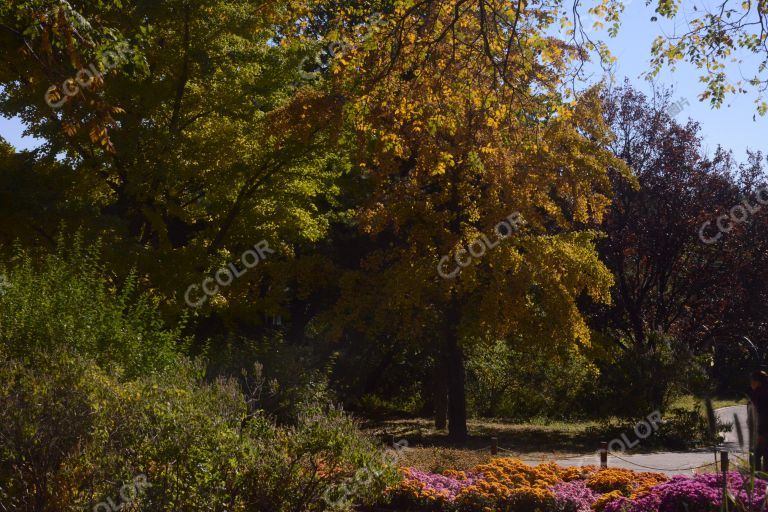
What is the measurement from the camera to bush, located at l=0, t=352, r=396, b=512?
6.68 metres

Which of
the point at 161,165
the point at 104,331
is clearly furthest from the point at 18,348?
the point at 161,165

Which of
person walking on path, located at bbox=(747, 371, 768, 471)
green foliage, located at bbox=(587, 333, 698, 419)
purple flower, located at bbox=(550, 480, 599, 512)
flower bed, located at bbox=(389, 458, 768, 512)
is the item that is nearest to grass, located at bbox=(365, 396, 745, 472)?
green foliage, located at bbox=(587, 333, 698, 419)

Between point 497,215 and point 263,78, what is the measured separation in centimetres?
609

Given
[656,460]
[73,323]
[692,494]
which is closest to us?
[692,494]

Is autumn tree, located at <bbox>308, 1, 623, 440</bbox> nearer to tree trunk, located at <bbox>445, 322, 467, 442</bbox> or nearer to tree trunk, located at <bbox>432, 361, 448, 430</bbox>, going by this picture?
tree trunk, located at <bbox>445, 322, 467, 442</bbox>

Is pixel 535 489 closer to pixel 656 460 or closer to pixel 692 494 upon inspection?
pixel 692 494

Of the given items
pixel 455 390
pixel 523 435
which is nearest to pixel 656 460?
pixel 455 390

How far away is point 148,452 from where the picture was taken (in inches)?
265

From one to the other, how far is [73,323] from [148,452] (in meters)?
3.35

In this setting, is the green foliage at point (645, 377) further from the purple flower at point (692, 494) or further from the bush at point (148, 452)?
the bush at point (148, 452)

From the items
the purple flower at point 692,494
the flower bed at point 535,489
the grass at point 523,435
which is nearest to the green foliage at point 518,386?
the grass at point 523,435

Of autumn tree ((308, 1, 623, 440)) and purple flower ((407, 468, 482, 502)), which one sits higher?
autumn tree ((308, 1, 623, 440))

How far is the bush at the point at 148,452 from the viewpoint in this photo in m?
6.68

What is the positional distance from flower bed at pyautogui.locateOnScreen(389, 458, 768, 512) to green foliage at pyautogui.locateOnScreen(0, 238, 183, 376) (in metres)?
3.64
